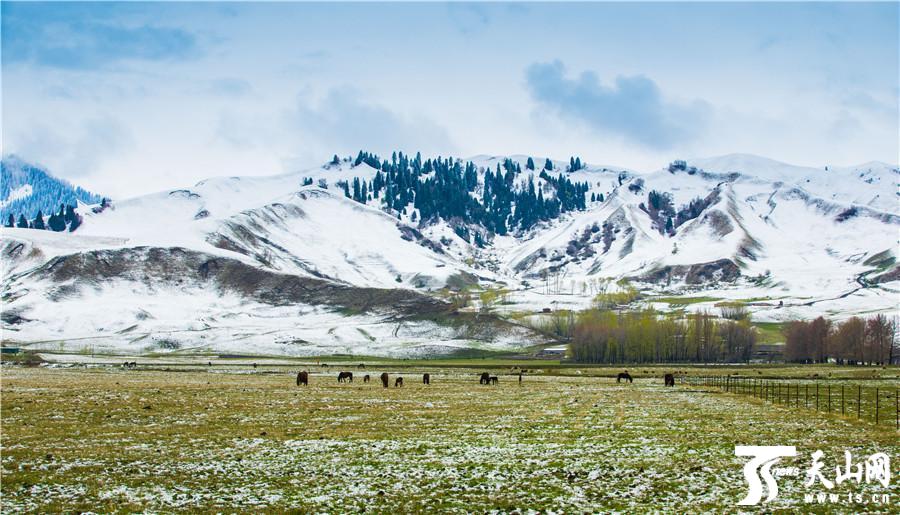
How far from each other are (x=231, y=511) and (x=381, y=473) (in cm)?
621

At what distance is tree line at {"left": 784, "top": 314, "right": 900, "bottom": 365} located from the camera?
17991 centimetres

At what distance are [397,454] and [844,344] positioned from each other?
175 m

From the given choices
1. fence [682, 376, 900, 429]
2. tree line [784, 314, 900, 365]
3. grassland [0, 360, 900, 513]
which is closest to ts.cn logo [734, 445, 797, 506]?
grassland [0, 360, 900, 513]

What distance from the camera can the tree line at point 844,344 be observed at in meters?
180

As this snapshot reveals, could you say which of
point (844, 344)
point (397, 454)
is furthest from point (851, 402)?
point (844, 344)

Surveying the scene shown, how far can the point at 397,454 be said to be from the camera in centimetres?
3200

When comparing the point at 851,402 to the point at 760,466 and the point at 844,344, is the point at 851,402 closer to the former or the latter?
the point at 760,466

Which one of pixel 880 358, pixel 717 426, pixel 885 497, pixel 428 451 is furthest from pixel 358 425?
pixel 880 358

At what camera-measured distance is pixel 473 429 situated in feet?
132

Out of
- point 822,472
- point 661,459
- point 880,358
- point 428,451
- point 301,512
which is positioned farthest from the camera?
point 880,358

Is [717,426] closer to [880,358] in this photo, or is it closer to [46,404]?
[46,404]

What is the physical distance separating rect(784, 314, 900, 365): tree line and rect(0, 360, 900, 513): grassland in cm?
14379

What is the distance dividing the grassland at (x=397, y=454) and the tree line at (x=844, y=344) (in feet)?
472

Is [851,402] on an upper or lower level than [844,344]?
lower
